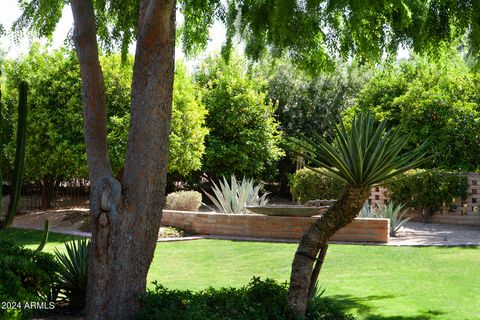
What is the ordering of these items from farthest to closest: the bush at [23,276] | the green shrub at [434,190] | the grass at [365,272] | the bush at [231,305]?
the green shrub at [434,190]
the grass at [365,272]
the bush at [231,305]
the bush at [23,276]

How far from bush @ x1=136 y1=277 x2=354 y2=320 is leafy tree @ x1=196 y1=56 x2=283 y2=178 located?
1711 cm

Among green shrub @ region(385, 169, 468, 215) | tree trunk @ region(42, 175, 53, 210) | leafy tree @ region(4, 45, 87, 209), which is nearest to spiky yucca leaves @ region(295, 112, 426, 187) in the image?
green shrub @ region(385, 169, 468, 215)

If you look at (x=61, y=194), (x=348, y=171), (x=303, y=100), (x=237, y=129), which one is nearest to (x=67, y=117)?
(x=237, y=129)

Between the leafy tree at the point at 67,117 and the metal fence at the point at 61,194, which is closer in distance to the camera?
the leafy tree at the point at 67,117

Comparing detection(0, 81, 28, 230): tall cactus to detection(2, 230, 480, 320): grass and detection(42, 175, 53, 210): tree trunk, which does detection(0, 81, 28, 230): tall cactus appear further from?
detection(42, 175, 53, 210): tree trunk

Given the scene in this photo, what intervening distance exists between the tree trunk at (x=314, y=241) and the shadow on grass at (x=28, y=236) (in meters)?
8.67

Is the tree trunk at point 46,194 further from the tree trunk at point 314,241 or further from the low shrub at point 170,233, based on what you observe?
the tree trunk at point 314,241

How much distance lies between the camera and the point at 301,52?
7996 mm

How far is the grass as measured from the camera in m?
7.28

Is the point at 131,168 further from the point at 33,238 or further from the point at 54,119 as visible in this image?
the point at 54,119

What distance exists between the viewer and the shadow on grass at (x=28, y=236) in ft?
43.4

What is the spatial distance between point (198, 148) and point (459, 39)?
13.3 meters

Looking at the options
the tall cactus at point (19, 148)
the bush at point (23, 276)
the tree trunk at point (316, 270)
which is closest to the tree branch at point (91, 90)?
the bush at point (23, 276)

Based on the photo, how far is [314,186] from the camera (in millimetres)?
18594
